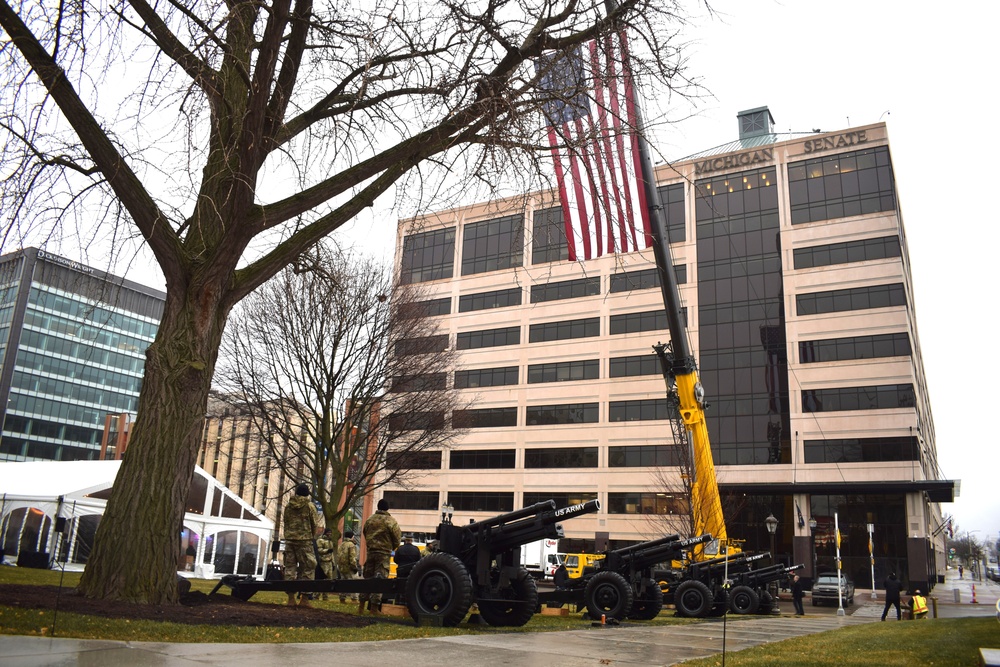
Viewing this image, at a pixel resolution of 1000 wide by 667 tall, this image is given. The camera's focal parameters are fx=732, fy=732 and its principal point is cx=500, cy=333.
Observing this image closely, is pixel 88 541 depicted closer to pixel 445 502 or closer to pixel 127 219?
pixel 127 219

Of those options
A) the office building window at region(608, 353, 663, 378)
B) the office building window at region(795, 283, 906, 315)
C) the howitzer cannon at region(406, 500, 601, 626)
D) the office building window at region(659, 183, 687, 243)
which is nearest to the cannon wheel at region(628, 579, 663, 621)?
the howitzer cannon at region(406, 500, 601, 626)

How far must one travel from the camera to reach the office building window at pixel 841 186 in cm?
4697

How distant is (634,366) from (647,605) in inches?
1457

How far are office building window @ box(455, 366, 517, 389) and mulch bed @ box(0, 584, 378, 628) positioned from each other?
155ft

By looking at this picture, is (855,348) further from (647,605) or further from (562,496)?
(647,605)

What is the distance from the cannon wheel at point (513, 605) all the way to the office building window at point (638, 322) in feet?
138

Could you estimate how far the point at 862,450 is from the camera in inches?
1734

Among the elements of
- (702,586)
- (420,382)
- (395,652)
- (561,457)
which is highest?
(420,382)

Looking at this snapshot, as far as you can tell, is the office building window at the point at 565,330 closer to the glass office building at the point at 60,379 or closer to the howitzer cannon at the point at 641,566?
the howitzer cannon at the point at 641,566

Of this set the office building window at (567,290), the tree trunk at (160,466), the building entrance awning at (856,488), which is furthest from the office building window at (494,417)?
the tree trunk at (160,466)

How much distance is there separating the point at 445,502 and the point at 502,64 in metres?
51.6

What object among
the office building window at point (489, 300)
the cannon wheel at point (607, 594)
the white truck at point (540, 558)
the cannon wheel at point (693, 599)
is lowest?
the white truck at point (540, 558)

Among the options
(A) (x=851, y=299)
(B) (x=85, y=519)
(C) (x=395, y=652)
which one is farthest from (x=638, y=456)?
(C) (x=395, y=652)

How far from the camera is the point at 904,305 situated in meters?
44.6
